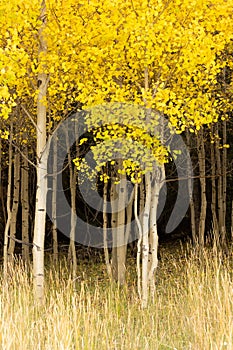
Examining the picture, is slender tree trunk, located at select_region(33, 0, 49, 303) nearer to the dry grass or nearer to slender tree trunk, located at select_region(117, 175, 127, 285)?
the dry grass

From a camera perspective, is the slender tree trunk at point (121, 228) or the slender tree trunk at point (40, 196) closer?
the slender tree trunk at point (40, 196)

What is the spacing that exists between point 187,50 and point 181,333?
396 centimetres

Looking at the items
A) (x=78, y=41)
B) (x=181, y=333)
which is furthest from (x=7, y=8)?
(x=181, y=333)

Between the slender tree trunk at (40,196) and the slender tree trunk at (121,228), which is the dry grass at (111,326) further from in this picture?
the slender tree trunk at (121,228)

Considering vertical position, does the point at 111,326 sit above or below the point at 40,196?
below

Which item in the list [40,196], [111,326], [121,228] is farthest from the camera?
[121,228]

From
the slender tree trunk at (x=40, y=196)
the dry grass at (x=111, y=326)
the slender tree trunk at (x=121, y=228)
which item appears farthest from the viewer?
the slender tree trunk at (x=121, y=228)

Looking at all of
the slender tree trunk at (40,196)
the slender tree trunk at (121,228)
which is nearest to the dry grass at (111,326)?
the slender tree trunk at (40,196)

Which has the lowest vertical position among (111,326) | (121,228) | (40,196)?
(111,326)

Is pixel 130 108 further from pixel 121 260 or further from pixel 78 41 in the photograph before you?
pixel 121 260

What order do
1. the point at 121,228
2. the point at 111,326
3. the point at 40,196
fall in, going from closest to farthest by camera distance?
the point at 111,326 < the point at 40,196 < the point at 121,228

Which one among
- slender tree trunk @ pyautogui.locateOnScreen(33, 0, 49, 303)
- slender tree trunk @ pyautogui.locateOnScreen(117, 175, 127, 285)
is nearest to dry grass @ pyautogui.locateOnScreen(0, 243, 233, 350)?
slender tree trunk @ pyautogui.locateOnScreen(33, 0, 49, 303)

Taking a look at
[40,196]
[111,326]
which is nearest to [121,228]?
[40,196]

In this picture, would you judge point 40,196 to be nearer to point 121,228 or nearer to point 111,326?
point 111,326
